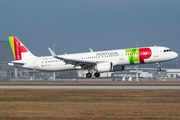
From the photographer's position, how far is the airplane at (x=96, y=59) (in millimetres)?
50719

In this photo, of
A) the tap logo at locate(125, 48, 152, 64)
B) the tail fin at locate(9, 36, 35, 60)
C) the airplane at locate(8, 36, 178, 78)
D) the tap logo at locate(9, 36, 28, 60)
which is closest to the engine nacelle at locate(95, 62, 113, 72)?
the airplane at locate(8, 36, 178, 78)

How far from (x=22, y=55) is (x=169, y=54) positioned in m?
32.2

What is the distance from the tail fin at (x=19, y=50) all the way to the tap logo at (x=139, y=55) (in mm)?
23569

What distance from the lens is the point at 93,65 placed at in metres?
55.3

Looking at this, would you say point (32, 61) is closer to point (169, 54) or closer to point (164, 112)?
point (169, 54)

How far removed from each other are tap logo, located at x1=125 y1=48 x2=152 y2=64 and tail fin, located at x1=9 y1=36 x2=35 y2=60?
23.6 meters

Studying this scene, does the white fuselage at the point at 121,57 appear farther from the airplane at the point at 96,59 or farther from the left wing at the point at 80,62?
the left wing at the point at 80,62

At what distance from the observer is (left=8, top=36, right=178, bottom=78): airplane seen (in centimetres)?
5072

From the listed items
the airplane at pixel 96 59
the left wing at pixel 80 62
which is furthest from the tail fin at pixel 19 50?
the left wing at pixel 80 62

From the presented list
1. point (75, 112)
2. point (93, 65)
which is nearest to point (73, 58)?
point (93, 65)

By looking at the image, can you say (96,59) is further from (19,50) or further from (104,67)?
(19,50)

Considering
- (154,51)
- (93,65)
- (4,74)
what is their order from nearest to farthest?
(154,51) < (93,65) < (4,74)

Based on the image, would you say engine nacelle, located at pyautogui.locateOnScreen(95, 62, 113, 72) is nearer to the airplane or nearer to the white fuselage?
the airplane

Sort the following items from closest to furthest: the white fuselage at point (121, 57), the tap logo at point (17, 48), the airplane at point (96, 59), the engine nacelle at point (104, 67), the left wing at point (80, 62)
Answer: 1. the white fuselage at point (121, 57)
2. the airplane at point (96, 59)
3. the engine nacelle at point (104, 67)
4. the left wing at point (80, 62)
5. the tap logo at point (17, 48)
